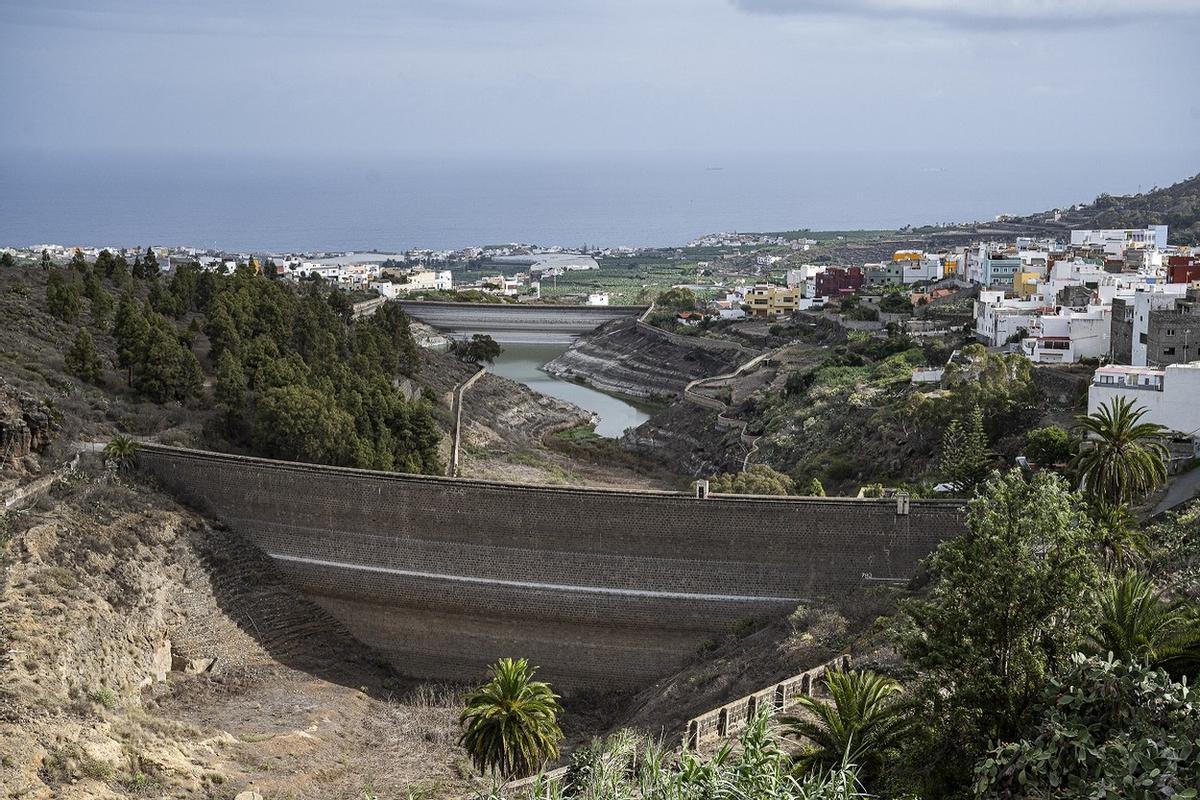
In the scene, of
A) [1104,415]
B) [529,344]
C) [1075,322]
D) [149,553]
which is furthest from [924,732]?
[529,344]

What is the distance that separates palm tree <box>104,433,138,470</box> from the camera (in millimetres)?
27344

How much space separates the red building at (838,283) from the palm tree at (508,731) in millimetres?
51988

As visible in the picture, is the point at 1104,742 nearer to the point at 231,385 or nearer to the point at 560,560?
the point at 560,560

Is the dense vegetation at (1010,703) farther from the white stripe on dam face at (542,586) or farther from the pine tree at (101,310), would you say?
the pine tree at (101,310)

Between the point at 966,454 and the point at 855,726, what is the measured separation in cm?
1550

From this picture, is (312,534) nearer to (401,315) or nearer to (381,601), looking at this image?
(381,601)

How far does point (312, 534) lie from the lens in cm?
2569

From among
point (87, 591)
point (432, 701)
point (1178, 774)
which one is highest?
point (1178, 774)

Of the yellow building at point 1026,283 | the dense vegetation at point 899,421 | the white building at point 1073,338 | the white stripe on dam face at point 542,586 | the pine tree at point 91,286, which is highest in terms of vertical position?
the pine tree at point 91,286

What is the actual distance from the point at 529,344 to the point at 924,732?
62.3m

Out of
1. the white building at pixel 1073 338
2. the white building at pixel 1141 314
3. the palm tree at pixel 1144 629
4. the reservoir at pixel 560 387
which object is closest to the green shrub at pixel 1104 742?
the palm tree at pixel 1144 629

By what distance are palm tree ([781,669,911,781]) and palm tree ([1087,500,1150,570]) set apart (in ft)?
16.7

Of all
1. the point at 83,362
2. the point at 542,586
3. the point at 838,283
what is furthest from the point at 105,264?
the point at 542,586

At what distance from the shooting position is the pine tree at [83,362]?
1394 inches
